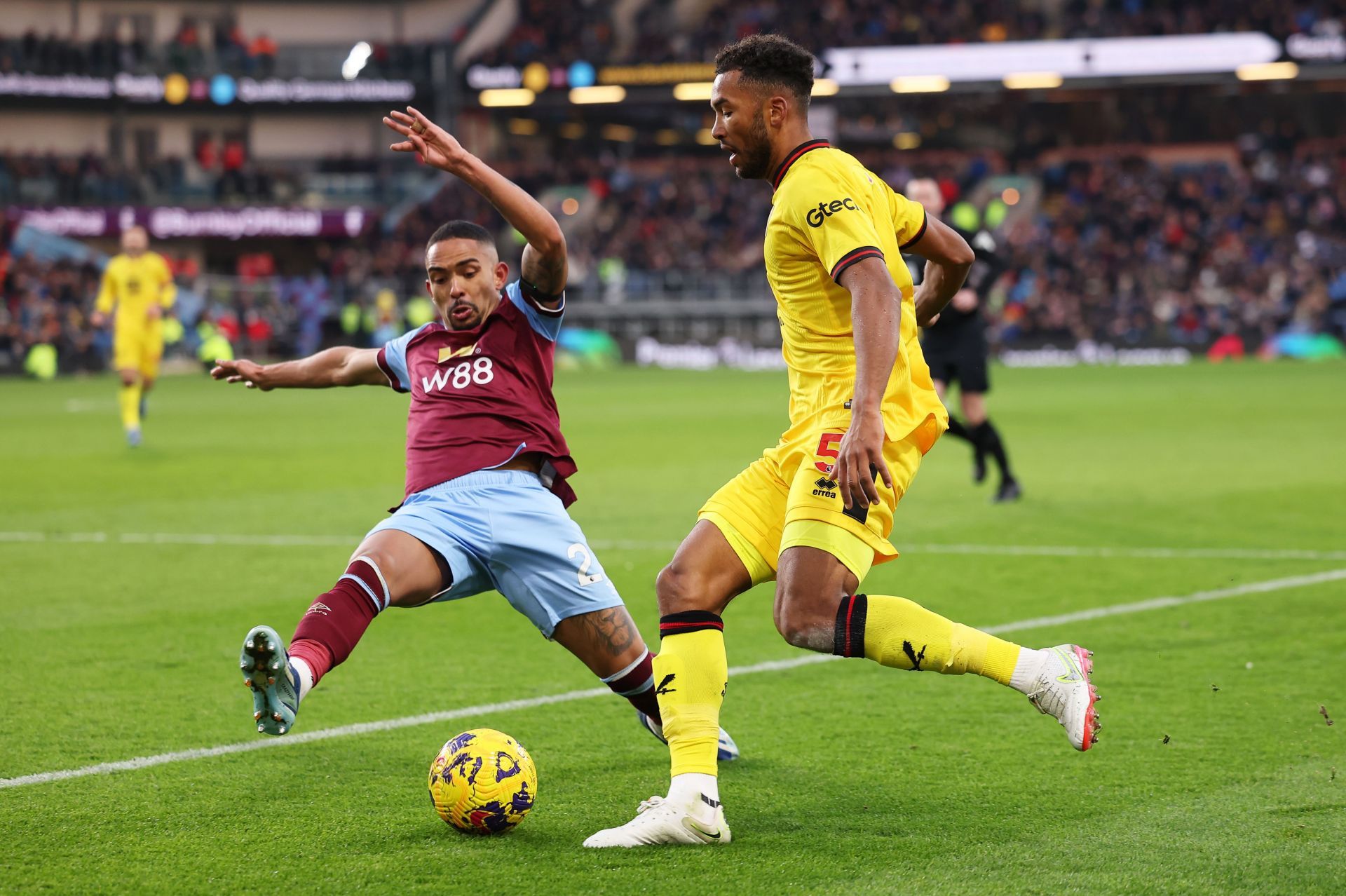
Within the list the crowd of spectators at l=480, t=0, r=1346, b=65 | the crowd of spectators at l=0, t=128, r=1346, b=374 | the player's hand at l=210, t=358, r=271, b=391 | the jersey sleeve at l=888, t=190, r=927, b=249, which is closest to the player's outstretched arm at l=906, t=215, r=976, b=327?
the jersey sleeve at l=888, t=190, r=927, b=249

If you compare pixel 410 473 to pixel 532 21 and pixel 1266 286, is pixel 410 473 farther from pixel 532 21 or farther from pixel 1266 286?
pixel 532 21

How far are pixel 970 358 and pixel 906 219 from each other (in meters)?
6.64

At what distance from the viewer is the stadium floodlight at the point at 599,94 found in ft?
143

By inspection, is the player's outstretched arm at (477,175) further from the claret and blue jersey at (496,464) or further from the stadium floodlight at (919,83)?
the stadium floodlight at (919,83)

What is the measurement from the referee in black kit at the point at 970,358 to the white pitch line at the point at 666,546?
1785mm

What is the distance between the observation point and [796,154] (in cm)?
405

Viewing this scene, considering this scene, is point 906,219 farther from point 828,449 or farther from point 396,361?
point 396,361

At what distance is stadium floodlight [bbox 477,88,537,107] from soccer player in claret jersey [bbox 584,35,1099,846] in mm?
41547

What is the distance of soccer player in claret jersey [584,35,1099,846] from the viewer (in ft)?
12.3

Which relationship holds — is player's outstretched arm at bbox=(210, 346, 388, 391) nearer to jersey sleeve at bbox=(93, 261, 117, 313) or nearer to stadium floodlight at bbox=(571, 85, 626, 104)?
jersey sleeve at bbox=(93, 261, 117, 313)

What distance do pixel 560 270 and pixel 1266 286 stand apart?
119 ft

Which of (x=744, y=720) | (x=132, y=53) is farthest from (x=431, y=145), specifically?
(x=132, y=53)

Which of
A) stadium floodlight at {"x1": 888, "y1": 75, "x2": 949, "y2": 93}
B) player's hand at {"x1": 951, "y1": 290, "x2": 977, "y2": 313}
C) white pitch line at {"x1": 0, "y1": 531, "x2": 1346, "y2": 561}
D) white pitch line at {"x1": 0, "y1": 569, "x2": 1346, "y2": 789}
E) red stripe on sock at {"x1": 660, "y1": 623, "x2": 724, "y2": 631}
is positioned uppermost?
stadium floodlight at {"x1": 888, "y1": 75, "x2": 949, "y2": 93}

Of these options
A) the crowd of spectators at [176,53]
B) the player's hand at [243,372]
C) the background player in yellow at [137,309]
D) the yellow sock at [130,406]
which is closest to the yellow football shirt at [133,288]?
the background player in yellow at [137,309]
